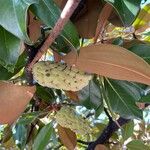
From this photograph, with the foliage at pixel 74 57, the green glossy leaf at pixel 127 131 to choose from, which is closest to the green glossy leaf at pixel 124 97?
the foliage at pixel 74 57

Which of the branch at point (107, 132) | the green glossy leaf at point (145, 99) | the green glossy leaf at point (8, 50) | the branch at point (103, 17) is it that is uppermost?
the green glossy leaf at point (8, 50)

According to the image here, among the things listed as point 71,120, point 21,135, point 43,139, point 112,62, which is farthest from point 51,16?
point 21,135

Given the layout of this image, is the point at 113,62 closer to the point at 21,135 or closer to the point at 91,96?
the point at 91,96

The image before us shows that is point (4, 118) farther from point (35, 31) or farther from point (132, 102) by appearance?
point (132, 102)

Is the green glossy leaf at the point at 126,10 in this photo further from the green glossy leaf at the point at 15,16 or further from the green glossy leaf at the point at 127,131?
the green glossy leaf at the point at 127,131

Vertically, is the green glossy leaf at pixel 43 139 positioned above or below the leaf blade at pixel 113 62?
below

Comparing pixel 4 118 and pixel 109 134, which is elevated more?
pixel 4 118

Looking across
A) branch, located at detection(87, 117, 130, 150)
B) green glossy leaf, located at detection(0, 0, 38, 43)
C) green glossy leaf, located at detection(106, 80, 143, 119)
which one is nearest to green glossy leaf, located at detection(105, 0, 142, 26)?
green glossy leaf, located at detection(0, 0, 38, 43)

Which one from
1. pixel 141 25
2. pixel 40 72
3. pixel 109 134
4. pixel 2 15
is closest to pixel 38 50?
pixel 40 72

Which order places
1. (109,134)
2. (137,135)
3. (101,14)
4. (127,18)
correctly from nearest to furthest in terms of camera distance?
(127,18)
(101,14)
(109,134)
(137,135)
